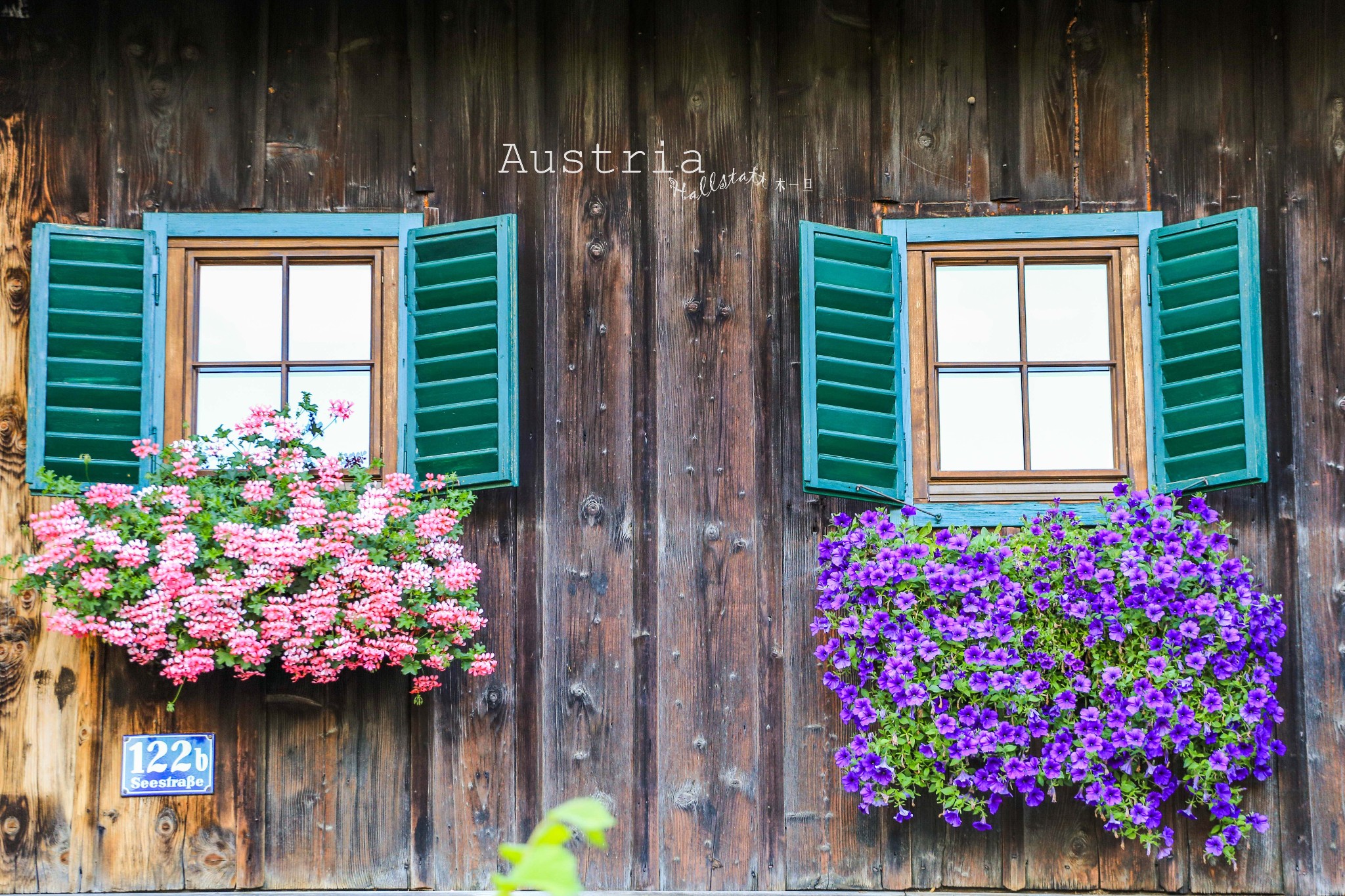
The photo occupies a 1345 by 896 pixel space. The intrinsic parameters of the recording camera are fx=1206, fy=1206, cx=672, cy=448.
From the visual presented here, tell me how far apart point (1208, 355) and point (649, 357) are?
5.88 ft

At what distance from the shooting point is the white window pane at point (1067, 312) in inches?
159

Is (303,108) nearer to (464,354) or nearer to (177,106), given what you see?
(177,106)

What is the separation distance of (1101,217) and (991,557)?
1.26 meters

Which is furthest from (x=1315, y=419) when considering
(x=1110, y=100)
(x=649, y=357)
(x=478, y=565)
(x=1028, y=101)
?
(x=478, y=565)

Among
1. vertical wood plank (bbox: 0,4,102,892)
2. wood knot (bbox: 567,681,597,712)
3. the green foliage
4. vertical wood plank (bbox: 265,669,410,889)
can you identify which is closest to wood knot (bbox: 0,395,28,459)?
vertical wood plank (bbox: 0,4,102,892)

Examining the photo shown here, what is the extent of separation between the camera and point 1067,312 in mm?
4062

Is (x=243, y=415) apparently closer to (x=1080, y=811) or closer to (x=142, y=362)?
(x=142, y=362)

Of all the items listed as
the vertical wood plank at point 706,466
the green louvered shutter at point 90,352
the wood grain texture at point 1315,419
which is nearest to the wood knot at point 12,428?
the green louvered shutter at point 90,352

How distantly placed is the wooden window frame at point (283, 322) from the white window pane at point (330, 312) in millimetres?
31

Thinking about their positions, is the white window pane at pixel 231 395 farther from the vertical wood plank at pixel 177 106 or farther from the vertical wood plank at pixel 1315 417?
the vertical wood plank at pixel 1315 417

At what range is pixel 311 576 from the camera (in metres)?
3.57

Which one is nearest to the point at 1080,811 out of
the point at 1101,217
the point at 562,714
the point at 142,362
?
the point at 562,714

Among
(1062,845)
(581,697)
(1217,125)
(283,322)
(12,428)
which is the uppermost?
(1217,125)

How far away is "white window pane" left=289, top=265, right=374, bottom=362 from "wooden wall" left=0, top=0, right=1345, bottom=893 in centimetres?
25
